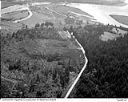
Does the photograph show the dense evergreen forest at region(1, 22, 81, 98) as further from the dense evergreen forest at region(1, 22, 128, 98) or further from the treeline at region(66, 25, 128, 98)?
the treeline at region(66, 25, 128, 98)

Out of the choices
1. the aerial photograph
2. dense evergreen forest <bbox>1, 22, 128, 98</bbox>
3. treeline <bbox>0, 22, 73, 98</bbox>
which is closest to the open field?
the aerial photograph

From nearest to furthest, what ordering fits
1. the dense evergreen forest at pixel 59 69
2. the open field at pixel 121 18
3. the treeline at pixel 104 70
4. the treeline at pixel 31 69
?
the treeline at pixel 31 69 → the dense evergreen forest at pixel 59 69 → the treeline at pixel 104 70 → the open field at pixel 121 18

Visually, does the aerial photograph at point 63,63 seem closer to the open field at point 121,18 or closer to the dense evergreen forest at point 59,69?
the dense evergreen forest at point 59,69

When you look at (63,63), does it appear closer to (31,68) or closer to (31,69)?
(31,68)

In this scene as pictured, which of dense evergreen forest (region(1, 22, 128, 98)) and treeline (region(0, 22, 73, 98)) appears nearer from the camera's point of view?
treeline (region(0, 22, 73, 98))

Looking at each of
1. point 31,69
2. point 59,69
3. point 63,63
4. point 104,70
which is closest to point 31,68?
point 31,69

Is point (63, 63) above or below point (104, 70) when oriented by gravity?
below

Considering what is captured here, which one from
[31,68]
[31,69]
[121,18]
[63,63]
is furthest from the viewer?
[121,18]

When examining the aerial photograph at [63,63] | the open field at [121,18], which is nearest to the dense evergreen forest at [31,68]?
the aerial photograph at [63,63]

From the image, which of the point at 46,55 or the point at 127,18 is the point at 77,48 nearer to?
the point at 46,55
